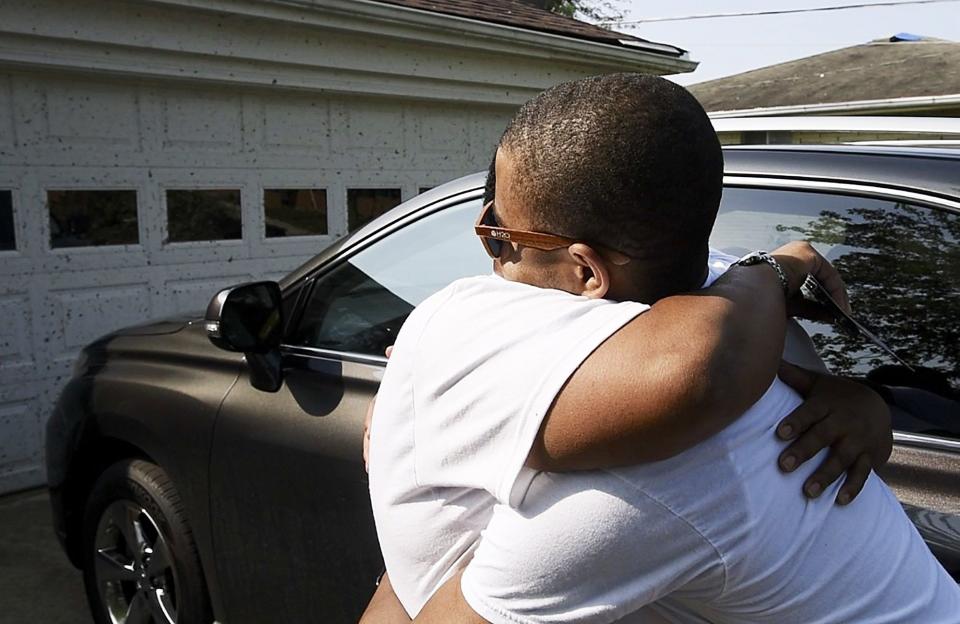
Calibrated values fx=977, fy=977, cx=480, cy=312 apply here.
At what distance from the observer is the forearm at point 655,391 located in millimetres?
1019

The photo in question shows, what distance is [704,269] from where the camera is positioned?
124 centimetres

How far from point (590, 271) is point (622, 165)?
0.15m

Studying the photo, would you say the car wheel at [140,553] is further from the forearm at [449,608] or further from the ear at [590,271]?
the ear at [590,271]

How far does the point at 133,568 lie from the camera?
3.44m

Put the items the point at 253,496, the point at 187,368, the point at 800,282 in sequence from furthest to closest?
the point at 187,368
the point at 253,496
the point at 800,282

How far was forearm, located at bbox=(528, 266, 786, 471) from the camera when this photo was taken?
3.34 feet

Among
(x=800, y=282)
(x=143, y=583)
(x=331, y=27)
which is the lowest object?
(x=143, y=583)

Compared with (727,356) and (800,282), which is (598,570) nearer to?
(727,356)

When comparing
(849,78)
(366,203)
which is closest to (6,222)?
(366,203)

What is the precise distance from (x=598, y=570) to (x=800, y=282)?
25.1 inches

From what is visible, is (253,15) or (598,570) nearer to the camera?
(598,570)

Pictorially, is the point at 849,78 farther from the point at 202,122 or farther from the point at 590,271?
the point at 590,271

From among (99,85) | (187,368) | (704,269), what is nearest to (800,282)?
(704,269)

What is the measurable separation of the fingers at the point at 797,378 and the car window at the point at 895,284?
2.02 feet
